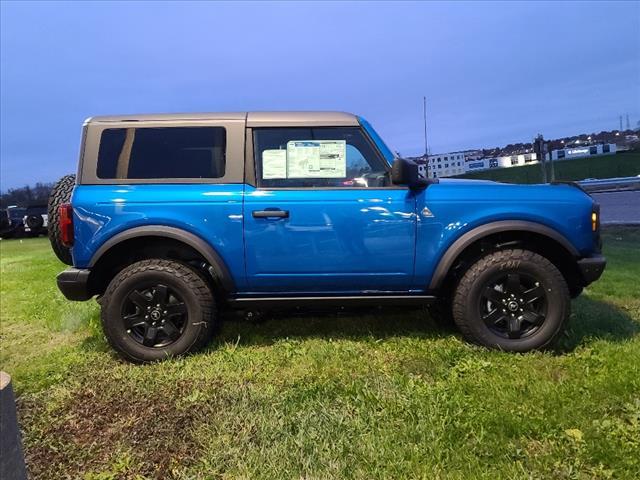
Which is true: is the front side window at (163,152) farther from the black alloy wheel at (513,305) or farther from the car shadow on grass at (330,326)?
the black alloy wheel at (513,305)

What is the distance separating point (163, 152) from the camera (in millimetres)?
4066

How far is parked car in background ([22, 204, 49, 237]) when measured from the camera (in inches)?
915

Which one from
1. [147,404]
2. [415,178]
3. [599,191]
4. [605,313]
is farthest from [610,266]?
[599,191]

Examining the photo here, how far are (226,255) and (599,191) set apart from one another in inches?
674

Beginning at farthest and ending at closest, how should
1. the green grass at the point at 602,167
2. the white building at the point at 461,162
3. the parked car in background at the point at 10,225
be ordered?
the parked car in background at the point at 10,225 < the green grass at the point at 602,167 < the white building at the point at 461,162

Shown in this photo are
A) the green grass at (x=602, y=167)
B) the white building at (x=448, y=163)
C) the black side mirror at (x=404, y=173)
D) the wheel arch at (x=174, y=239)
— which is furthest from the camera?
the green grass at (x=602, y=167)

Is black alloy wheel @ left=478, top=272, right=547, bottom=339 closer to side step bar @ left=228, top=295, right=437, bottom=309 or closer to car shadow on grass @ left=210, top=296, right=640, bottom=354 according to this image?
car shadow on grass @ left=210, top=296, right=640, bottom=354

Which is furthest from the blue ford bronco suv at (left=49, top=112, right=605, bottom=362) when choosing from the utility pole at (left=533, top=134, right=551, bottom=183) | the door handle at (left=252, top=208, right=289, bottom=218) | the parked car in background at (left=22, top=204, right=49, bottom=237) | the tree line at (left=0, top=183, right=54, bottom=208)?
the tree line at (left=0, top=183, right=54, bottom=208)

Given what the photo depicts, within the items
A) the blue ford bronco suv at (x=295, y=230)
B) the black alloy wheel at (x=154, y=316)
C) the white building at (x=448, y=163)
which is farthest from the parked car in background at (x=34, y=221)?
the black alloy wheel at (x=154, y=316)

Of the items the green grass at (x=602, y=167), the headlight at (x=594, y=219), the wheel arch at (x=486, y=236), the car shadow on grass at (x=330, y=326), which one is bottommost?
the car shadow on grass at (x=330, y=326)

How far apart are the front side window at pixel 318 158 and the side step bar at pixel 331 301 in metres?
0.88

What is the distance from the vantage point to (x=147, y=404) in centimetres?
325

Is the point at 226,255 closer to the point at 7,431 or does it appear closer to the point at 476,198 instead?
the point at 476,198

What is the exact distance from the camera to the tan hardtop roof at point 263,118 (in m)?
4.06
